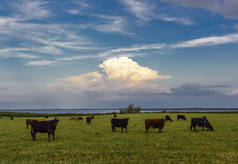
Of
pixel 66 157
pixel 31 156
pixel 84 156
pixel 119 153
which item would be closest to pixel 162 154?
pixel 119 153

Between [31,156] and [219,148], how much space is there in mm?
11326

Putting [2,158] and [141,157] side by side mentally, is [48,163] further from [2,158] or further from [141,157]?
[141,157]

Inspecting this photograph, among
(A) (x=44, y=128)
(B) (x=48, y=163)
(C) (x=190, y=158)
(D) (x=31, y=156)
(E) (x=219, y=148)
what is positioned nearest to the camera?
(B) (x=48, y=163)

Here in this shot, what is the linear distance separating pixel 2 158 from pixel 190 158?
9852 millimetres

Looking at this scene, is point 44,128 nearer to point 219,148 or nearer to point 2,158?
point 2,158

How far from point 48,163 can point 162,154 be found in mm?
5932

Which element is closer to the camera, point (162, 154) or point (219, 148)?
point (162, 154)

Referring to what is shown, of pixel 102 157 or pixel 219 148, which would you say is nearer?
pixel 102 157

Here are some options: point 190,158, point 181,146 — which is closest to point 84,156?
point 190,158

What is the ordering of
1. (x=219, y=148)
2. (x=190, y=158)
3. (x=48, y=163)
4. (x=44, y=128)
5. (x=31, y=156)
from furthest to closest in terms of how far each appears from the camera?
(x=44, y=128), (x=219, y=148), (x=31, y=156), (x=190, y=158), (x=48, y=163)

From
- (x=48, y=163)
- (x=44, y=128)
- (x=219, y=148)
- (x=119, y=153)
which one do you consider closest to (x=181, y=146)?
(x=219, y=148)

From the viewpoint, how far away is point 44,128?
18703mm

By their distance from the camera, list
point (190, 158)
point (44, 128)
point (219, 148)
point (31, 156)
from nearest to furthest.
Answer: point (190, 158), point (31, 156), point (219, 148), point (44, 128)

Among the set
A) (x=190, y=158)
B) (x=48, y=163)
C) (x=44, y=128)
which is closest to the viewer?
(x=48, y=163)
